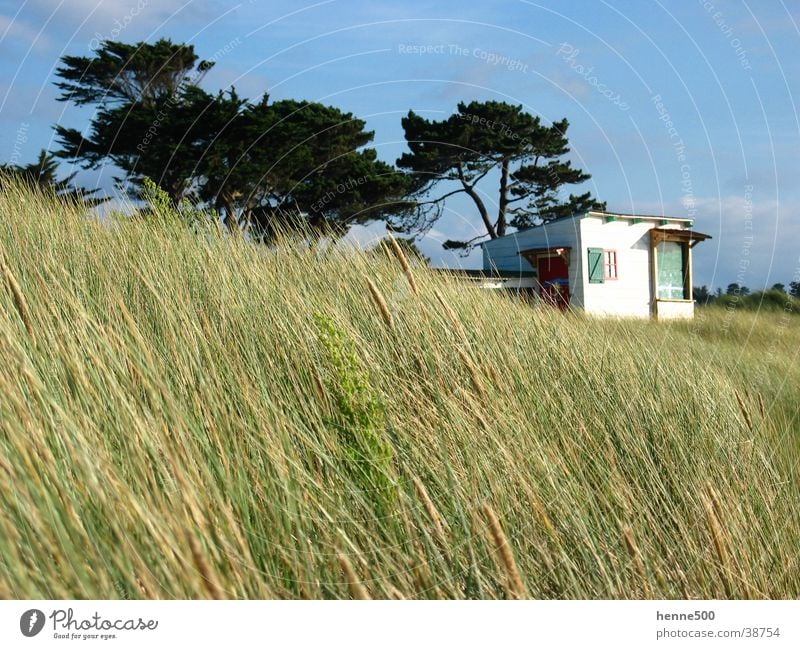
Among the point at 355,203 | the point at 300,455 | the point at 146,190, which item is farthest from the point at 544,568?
the point at 355,203

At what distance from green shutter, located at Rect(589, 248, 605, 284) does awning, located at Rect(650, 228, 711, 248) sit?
1891mm

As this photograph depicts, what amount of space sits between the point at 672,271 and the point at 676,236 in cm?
98

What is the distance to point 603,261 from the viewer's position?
60.7ft

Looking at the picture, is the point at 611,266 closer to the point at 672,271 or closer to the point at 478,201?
the point at 672,271

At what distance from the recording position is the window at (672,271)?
1953 cm

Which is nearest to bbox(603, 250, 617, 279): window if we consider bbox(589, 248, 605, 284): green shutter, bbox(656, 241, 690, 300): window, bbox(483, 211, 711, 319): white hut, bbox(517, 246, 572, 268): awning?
bbox(483, 211, 711, 319): white hut

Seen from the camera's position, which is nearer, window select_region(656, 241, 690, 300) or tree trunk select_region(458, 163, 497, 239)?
tree trunk select_region(458, 163, 497, 239)

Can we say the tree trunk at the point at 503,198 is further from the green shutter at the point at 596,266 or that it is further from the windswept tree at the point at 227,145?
the green shutter at the point at 596,266

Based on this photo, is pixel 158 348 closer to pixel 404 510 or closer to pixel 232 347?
pixel 232 347

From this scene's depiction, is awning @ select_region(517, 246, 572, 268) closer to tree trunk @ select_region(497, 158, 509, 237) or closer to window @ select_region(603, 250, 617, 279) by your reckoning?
window @ select_region(603, 250, 617, 279)

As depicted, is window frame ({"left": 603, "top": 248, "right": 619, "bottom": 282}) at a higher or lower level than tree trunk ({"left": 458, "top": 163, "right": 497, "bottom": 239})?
lower

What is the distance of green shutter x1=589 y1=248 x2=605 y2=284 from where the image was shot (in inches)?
714

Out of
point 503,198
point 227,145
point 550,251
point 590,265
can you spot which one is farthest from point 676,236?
point 227,145
